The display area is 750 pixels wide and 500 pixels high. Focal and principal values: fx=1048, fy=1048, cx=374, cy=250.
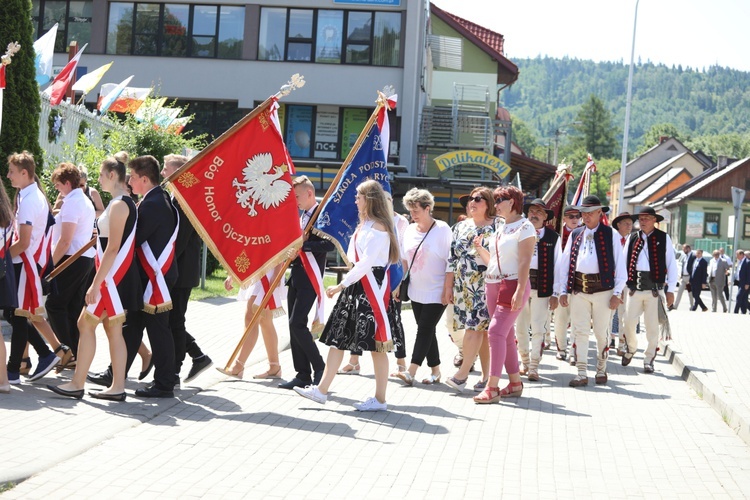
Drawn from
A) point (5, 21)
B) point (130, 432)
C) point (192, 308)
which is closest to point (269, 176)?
point (130, 432)

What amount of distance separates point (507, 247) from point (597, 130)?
6516 inches

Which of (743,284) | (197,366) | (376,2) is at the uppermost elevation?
(376,2)

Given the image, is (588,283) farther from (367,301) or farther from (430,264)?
(367,301)

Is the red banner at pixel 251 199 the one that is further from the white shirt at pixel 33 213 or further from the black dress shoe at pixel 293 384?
the white shirt at pixel 33 213

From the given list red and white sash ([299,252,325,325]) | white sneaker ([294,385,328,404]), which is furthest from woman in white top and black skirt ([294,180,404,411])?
red and white sash ([299,252,325,325])

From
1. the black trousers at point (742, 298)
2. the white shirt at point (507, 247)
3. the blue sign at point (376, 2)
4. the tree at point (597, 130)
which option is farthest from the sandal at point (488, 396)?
the tree at point (597, 130)

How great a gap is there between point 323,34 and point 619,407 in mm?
28211

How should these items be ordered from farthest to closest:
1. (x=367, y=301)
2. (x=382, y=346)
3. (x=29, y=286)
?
(x=29, y=286) → (x=367, y=301) → (x=382, y=346)

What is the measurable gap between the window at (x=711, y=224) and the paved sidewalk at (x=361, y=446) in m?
76.6

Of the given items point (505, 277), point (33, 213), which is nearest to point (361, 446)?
point (505, 277)

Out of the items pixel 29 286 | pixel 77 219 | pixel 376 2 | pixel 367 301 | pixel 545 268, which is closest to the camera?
pixel 367 301

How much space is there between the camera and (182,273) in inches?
360

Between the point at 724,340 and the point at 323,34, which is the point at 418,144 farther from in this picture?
the point at 724,340

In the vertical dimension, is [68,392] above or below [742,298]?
above
